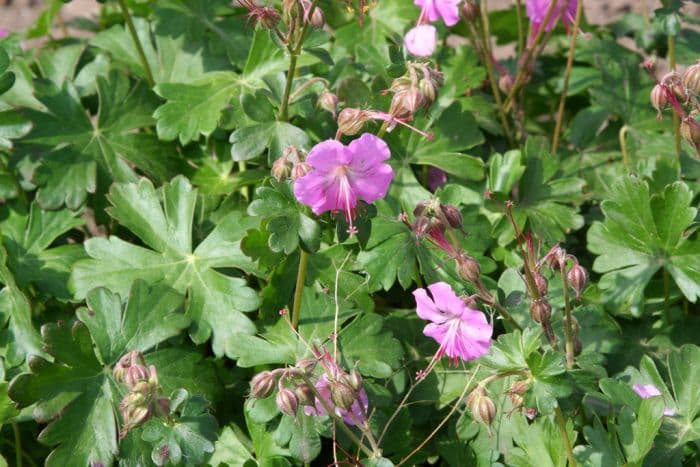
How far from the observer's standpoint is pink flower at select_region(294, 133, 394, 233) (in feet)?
4.95

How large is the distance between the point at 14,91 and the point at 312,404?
4.39ft

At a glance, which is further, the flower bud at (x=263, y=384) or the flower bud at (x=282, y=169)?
the flower bud at (x=282, y=169)

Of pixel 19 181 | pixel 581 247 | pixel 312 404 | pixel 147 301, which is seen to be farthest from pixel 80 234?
pixel 581 247

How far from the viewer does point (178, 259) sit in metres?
2.06

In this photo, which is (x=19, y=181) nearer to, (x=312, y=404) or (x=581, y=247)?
(x=312, y=404)

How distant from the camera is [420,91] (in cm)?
155

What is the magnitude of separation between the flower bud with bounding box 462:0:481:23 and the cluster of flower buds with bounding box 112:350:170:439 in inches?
47.5

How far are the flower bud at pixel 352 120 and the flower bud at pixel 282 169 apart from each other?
13cm

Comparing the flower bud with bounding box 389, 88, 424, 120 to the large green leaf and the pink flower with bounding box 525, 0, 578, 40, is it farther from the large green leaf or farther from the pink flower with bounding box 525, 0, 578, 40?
the pink flower with bounding box 525, 0, 578, 40

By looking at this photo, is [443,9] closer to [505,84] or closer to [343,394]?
[505,84]

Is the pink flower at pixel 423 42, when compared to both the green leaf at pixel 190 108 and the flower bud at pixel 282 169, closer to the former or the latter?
the green leaf at pixel 190 108

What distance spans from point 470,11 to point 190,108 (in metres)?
0.72

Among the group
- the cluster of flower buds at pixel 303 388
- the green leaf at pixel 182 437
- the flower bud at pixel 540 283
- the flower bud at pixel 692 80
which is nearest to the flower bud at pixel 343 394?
the cluster of flower buds at pixel 303 388

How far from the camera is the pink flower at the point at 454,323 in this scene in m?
1.57
